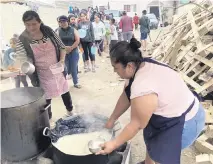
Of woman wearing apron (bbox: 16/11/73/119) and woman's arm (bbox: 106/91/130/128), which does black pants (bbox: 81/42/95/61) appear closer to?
woman wearing apron (bbox: 16/11/73/119)

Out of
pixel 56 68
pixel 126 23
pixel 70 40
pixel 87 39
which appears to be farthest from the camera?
pixel 126 23

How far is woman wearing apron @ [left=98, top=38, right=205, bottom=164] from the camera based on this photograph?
1.62 meters

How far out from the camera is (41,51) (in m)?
2.96

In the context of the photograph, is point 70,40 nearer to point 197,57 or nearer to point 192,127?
point 197,57

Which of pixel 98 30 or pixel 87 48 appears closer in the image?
pixel 87 48

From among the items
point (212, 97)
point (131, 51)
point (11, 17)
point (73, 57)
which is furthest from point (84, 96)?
point (11, 17)

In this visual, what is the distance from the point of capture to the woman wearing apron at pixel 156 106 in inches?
63.8

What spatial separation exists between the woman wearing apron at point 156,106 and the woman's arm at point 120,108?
3.4 inches

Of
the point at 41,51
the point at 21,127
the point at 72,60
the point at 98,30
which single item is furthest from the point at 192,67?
the point at 98,30

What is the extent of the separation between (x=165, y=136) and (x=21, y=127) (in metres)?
1.21

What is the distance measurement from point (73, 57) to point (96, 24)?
3.12 metres

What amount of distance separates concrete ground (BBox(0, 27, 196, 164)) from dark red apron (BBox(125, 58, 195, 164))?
3.56ft

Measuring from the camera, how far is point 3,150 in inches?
82.7

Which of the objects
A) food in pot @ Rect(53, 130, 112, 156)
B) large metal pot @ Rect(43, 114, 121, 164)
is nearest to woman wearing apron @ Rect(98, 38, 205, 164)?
large metal pot @ Rect(43, 114, 121, 164)
